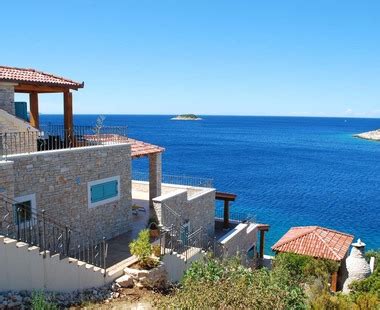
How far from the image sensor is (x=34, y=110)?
53.7ft

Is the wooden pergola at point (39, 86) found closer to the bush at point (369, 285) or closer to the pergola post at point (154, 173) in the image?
the pergola post at point (154, 173)

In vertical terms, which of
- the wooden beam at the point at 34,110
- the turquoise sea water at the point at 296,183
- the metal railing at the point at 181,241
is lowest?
the turquoise sea water at the point at 296,183

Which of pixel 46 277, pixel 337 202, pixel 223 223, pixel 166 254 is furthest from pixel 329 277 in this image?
pixel 337 202

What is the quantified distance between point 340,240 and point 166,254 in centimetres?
1234

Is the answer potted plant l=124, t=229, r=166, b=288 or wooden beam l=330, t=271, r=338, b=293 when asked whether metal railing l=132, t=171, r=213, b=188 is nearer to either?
wooden beam l=330, t=271, r=338, b=293

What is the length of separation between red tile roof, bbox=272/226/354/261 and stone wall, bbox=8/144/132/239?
9.53 metres

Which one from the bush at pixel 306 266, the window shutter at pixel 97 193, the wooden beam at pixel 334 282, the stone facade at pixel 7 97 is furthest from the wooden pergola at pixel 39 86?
the wooden beam at pixel 334 282

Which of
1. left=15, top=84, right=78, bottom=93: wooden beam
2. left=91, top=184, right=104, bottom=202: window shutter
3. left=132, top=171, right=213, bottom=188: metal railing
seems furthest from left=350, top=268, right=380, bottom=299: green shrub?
left=15, top=84, right=78, bottom=93: wooden beam

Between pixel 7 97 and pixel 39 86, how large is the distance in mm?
1498

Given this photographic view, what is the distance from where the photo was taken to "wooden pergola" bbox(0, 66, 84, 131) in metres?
14.5

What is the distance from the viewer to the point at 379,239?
32.4m

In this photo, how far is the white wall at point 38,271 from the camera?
8.84m

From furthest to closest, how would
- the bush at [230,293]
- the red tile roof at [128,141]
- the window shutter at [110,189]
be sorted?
the red tile roof at [128,141] → the window shutter at [110,189] → the bush at [230,293]

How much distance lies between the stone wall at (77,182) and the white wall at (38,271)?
2940 millimetres
